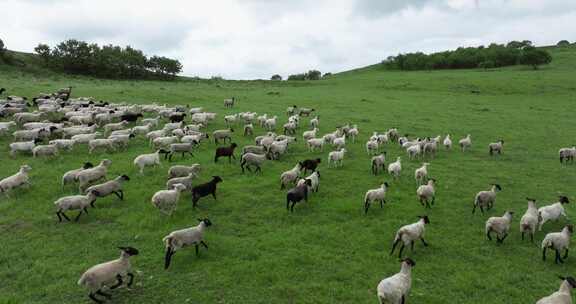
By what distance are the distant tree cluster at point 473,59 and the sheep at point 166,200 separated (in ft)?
300

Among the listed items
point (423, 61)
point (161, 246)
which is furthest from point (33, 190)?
point (423, 61)

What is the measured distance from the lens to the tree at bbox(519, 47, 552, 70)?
85562 millimetres

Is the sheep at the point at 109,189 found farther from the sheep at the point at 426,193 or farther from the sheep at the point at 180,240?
the sheep at the point at 426,193

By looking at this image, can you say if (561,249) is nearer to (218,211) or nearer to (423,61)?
(218,211)

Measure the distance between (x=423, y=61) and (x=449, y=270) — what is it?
352 feet

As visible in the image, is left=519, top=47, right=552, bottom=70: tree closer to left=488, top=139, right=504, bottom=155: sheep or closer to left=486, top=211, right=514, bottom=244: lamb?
left=488, top=139, right=504, bottom=155: sheep

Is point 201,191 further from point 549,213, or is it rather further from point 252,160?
point 549,213

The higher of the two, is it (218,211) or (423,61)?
(423,61)

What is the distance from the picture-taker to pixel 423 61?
110 metres

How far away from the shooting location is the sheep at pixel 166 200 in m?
14.5

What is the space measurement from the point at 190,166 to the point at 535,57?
295 ft

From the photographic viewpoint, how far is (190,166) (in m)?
19.4

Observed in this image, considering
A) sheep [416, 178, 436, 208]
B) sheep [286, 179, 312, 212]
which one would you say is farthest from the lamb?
sheep [286, 179, 312, 212]

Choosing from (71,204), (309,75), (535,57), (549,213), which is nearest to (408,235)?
(549,213)
